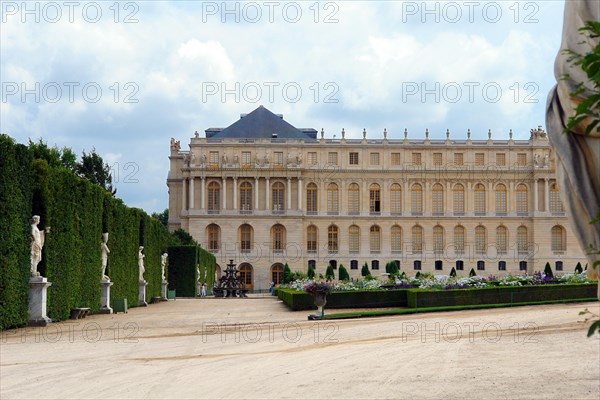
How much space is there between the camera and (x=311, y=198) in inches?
2557

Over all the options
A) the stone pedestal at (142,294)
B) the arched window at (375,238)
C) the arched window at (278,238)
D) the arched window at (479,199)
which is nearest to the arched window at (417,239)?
the arched window at (375,238)

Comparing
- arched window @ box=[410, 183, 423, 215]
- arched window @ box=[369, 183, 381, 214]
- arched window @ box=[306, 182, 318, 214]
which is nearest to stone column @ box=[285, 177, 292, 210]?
arched window @ box=[306, 182, 318, 214]

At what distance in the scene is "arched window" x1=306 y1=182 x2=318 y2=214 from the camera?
64750 millimetres

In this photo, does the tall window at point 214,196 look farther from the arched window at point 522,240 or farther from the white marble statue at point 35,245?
the white marble statue at point 35,245

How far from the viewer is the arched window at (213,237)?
6388cm

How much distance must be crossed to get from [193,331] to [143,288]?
40.8 ft

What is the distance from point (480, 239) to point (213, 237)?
20.7 m

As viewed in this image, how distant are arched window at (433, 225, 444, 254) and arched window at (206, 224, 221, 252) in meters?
16.7

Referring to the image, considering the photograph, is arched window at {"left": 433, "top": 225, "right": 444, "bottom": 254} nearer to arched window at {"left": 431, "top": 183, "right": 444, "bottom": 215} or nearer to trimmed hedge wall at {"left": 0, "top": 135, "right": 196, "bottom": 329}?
arched window at {"left": 431, "top": 183, "right": 444, "bottom": 215}

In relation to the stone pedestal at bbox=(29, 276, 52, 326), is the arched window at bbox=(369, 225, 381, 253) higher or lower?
higher

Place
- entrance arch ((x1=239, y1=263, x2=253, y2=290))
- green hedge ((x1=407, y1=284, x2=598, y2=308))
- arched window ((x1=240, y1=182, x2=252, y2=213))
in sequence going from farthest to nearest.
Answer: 1. arched window ((x1=240, y1=182, x2=252, y2=213))
2. entrance arch ((x1=239, y1=263, x2=253, y2=290))
3. green hedge ((x1=407, y1=284, x2=598, y2=308))

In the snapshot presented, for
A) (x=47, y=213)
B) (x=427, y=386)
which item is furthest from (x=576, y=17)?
(x=47, y=213)

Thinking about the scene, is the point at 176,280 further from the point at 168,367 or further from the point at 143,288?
the point at 168,367

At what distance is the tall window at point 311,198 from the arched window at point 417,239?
792cm
